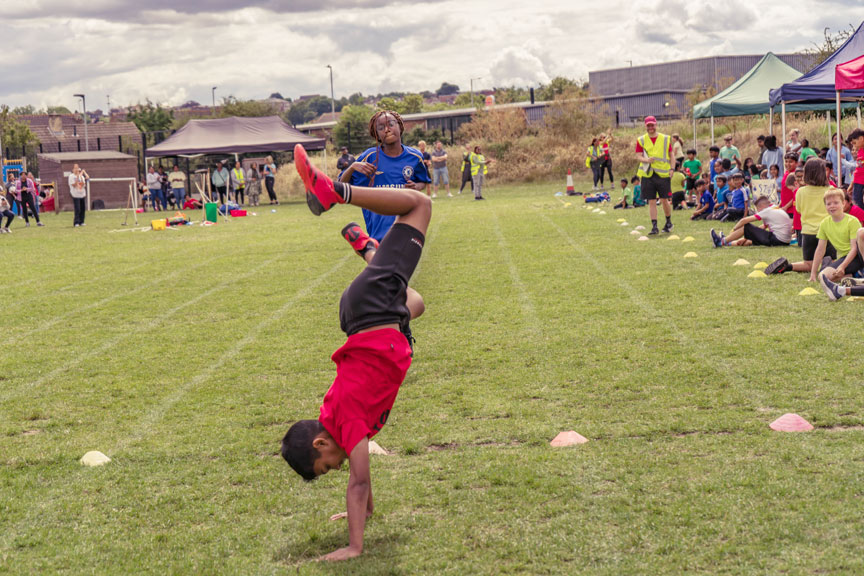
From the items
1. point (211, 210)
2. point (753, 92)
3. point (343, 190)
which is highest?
point (753, 92)

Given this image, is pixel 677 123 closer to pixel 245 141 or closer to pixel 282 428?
pixel 245 141

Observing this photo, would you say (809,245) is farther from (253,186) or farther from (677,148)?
(253,186)

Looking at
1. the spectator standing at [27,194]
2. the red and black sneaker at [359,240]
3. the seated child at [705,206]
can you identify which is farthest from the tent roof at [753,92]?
the spectator standing at [27,194]

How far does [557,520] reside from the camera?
4137 mm

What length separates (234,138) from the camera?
37438 mm

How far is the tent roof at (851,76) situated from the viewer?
13.0 meters

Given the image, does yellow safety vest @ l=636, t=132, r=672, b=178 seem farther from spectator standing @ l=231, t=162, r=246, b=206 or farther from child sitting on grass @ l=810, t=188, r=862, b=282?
spectator standing @ l=231, t=162, r=246, b=206

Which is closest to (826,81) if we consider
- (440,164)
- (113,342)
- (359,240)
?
(113,342)

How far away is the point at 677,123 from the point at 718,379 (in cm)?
3958

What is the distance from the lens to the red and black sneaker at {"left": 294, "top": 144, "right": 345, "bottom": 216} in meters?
3.69

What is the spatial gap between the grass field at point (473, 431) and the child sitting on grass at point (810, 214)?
427 millimetres

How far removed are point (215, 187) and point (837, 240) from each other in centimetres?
2896

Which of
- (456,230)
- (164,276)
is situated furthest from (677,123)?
(164,276)

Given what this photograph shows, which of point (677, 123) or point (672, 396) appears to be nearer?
point (672, 396)
